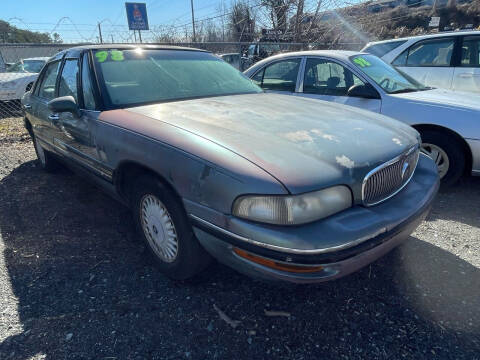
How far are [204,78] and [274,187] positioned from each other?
1921 millimetres

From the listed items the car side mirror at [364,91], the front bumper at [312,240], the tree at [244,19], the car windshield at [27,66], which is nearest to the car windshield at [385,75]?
the car side mirror at [364,91]

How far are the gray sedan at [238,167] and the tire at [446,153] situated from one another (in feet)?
4.09

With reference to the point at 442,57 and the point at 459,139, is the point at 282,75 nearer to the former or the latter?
the point at 459,139

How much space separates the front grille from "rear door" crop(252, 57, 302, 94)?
2548 millimetres

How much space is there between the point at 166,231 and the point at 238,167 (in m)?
0.85

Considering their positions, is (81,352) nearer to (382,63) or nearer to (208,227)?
(208,227)

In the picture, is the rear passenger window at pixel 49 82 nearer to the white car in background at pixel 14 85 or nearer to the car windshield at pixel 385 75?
the car windshield at pixel 385 75

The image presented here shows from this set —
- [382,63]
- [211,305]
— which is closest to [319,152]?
[211,305]

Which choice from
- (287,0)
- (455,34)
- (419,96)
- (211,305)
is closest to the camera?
(211,305)

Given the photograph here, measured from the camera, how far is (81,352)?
1.78 meters

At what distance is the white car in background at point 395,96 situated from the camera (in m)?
3.42

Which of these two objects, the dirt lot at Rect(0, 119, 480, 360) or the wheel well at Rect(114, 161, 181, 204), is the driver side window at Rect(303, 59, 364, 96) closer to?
the dirt lot at Rect(0, 119, 480, 360)

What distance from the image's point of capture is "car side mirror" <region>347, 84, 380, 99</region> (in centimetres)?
381

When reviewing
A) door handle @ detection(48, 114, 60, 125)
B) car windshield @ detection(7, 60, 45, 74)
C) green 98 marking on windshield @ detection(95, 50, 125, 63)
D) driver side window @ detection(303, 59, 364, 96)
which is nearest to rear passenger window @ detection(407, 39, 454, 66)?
driver side window @ detection(303, 59, 364, 96)
